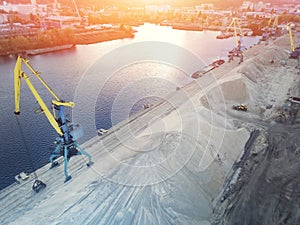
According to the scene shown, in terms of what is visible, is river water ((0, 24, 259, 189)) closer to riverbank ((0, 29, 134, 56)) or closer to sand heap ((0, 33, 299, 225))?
riverbank ((0, 29, 134, 56))

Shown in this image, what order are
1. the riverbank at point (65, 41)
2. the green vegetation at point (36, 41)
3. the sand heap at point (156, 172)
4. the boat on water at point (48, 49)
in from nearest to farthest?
the sand heap at point (156, 172), the green vegetation at point (36, 41), the riverbank at point (65, 41), the boat on water at point (48, 49)

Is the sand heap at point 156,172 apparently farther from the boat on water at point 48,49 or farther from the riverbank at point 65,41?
the boat on water at point 48,49

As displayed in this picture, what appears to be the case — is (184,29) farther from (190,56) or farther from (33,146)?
(33,146)

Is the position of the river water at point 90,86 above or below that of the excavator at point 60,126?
below

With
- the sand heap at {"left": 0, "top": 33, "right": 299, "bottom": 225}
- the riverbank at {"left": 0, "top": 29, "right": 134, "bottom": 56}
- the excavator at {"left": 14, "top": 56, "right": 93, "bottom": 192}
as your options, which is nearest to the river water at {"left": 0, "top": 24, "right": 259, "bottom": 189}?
the riverbank at {"left": 0, "top": 29, "right": 134, "bottom": 56}

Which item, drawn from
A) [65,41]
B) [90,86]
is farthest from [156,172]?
[65,41]

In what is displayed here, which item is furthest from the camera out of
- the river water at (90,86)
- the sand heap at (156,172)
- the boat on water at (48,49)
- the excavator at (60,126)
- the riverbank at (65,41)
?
the boat on water at (48,49)

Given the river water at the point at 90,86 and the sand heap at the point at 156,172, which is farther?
the river water at the point at 90,86

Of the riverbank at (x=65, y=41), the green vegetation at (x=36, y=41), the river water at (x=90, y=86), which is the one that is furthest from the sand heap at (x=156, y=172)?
the green vegetation at (x=36, y=41)
